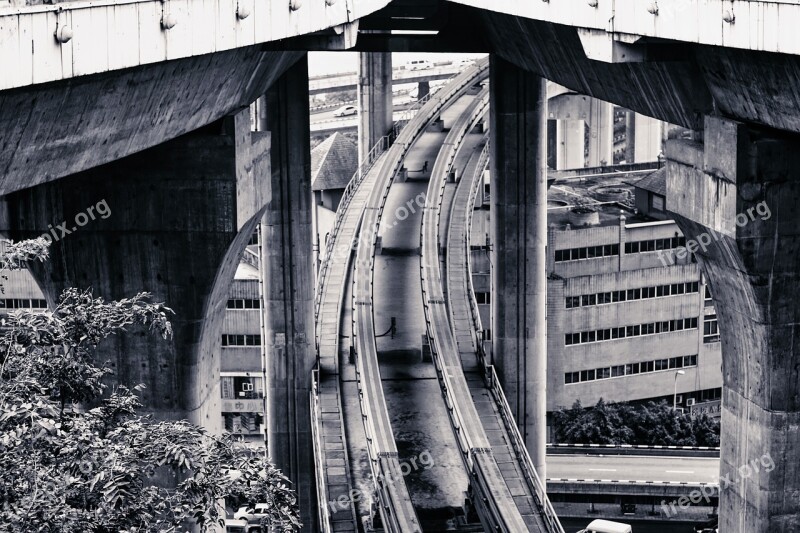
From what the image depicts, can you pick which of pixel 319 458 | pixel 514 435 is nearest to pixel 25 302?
pixel 319 458

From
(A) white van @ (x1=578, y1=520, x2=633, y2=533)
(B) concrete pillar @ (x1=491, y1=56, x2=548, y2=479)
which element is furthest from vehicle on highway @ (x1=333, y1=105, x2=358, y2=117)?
(B) concrete pillar @ (x1=491, y1=56, x2=548, y2=479)

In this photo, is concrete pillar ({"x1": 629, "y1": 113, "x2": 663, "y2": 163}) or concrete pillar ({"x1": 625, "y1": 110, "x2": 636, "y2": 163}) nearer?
concrete pillar ({"x1": 629, "y1": 113, "x2": 663, "y2": 163})

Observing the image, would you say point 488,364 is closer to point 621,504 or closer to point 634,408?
point 621,504

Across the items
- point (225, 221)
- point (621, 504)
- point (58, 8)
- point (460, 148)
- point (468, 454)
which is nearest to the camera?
point (58, 8)

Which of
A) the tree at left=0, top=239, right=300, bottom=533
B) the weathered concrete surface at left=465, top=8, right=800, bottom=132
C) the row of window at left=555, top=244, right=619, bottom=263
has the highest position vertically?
the weathered concrete surface at left=465, top=8, right=800, bottom=132

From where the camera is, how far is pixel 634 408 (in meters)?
72.0

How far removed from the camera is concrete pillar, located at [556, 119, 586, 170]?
357ft

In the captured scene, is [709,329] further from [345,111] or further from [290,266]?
[345,111]

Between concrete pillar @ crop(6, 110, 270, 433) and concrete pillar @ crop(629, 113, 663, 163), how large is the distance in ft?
280

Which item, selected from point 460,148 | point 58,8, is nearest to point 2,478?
point 58,8

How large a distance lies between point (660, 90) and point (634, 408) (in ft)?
148

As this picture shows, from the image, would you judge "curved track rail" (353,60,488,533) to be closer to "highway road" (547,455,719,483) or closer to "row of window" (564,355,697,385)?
"highway road" (547,455,719,483)

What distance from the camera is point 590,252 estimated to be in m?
71.7

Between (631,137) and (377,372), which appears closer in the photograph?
(377,372)
